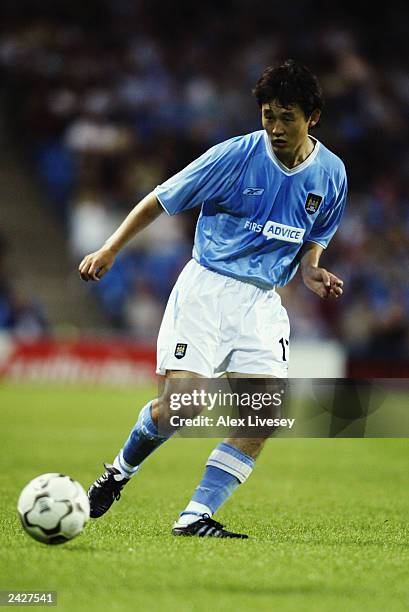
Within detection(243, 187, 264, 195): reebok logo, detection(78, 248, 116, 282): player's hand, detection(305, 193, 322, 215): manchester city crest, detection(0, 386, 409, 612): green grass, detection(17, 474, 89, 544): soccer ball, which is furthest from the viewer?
detection(305, 193, 322, 215): manchester city crest

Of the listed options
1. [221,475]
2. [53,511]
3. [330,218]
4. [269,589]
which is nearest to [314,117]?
[330,218]

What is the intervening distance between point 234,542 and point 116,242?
1.40 m

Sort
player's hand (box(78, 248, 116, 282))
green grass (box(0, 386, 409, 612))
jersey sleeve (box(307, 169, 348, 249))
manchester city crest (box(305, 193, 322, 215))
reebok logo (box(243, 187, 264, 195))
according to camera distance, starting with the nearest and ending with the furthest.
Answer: green grass (box(0, 386, 409, 612)) < player's hand (box(78, 248, 116, 282)) < reebok logo (box(243, 187, 264, 195)) < manchester city crest (box(305, 193, 322, 215)) < jersey sleeve (box(307, 169, 348, 249))

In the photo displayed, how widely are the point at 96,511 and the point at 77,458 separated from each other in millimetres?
3298

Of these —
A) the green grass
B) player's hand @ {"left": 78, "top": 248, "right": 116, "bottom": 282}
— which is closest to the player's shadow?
the green grass

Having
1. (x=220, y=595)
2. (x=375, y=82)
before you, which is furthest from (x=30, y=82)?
(x=220, y=595)

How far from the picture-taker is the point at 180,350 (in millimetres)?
4930

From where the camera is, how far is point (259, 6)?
66.1ft

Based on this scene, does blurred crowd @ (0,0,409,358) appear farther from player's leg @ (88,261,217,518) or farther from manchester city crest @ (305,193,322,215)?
player's leg @ (88,261,217,518)

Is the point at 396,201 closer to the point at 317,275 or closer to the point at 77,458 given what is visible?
the point at 77,458

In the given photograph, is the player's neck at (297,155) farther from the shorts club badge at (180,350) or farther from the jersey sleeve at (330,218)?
the shorts club badge at (180,350)

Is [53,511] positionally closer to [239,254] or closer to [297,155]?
[239,254]

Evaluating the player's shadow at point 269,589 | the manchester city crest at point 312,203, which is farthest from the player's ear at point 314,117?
the player's shadow at point 269,589

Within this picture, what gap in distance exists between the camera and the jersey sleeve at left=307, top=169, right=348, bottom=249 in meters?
5.28
